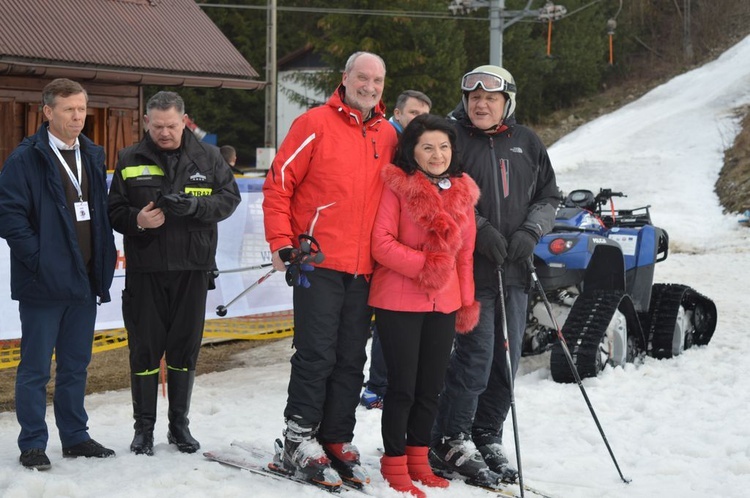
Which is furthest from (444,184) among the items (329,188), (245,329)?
(245,329)

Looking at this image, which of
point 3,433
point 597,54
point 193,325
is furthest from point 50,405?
point 597,54

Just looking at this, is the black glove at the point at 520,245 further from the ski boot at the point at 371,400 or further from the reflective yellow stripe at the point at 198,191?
the ski boot at the point at 371,400

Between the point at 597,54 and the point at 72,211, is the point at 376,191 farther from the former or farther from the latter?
the point at 597,54

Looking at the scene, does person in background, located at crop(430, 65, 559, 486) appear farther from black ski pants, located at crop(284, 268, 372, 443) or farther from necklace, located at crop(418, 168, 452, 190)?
black ski pants, located at crop(284, 268, 372, 443)

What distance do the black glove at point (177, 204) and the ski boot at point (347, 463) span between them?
51.0 inches

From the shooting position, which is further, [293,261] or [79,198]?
[79,198]

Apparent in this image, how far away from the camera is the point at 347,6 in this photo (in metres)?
36.6

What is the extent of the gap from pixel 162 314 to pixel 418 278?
1395 millimetres

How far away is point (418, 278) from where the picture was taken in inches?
167

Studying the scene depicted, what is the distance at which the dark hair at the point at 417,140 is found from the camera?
4.35 metres

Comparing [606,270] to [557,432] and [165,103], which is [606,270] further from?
[165,103]

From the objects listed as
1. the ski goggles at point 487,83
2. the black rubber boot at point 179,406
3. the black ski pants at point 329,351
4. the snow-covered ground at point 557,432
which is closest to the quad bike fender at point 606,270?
the snow-covered ground at point 557,432

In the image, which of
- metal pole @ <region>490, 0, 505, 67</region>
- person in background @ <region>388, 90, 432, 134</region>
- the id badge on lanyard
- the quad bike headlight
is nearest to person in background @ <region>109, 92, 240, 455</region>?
the id badge on lanyard

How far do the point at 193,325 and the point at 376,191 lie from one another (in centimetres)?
122
